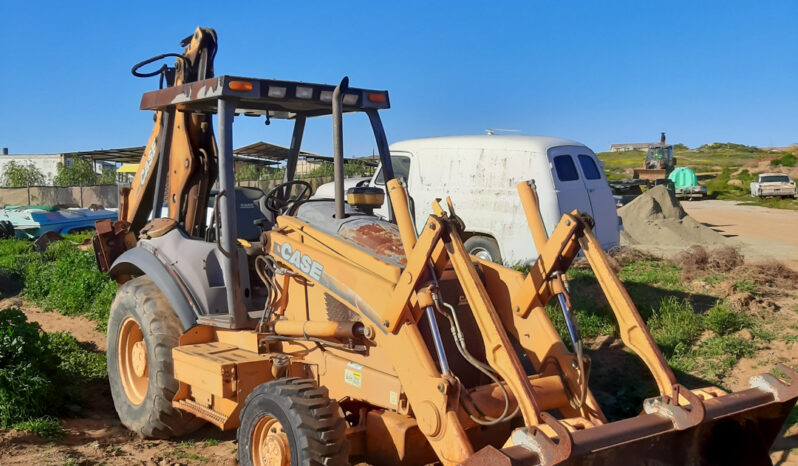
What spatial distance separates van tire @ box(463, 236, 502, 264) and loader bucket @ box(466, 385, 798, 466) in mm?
6672

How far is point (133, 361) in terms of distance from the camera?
20.7ft

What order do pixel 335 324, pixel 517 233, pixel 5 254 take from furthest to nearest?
pixel 5 254 < pixel 517 233 < pixel 335 324

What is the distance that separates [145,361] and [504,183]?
6.31 meters

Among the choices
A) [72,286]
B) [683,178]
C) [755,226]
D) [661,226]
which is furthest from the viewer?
[683,178]

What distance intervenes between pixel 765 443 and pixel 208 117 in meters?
4.88

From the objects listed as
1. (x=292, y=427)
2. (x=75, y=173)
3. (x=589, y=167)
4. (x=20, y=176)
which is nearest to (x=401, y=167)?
(x=589, y=167)

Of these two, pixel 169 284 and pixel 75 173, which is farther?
pixel 75 173

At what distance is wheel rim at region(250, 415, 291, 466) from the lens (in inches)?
164

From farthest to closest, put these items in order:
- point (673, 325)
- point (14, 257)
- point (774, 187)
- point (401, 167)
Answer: point (774, 187)
point (14, 257)
point (401, 167)
point (673, 325)

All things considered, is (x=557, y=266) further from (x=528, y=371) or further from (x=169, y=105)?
(x=169, y=105)

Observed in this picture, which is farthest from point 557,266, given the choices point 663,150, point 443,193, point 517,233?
point 663,150

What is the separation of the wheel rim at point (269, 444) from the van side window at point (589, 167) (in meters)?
8.16

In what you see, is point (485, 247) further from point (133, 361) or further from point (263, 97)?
point (263, 97)

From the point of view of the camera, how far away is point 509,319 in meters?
4.62
